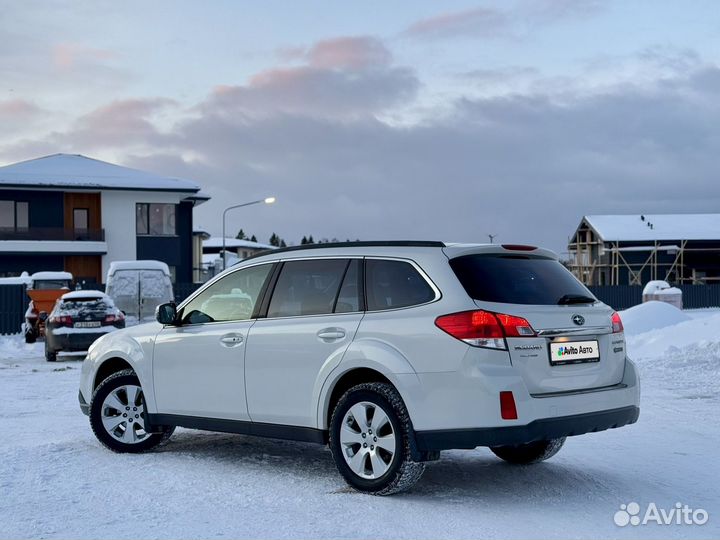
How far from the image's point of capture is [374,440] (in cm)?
654

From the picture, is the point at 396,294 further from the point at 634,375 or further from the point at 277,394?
the point at 634,375

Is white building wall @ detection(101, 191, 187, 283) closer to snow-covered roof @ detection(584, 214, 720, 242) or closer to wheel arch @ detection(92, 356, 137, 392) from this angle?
snow-covered roof @ detection(584, 214, 720, 242)

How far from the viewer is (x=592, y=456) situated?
26.7 feet

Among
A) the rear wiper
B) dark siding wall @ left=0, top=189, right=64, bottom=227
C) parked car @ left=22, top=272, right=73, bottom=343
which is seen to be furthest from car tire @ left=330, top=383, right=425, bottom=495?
dark siding wall @ left=0, top=189, right=64, bottom=227

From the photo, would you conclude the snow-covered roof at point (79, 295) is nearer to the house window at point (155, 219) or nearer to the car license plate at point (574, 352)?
the car license plate at point (574, 352)

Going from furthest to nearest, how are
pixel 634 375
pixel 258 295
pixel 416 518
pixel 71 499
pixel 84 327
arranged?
pixel 84 327, pixel 258 295, pixel 634 375, pixel 71 499, pixel 416 518

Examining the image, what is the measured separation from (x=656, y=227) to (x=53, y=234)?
139 ft

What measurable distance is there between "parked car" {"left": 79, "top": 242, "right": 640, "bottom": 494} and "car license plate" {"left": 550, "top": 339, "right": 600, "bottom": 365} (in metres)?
0.01

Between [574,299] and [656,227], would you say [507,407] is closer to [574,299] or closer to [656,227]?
[574,299]

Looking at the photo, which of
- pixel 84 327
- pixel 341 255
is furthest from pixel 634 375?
pixel 84 327

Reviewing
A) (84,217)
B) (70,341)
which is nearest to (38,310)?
(70,341)

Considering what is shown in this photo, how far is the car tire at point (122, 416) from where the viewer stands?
8453 millimetres

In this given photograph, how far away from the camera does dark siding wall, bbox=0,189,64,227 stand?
4753cm

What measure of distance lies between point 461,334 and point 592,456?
2695 millimetres
